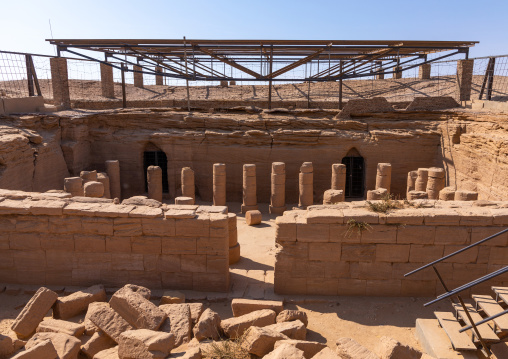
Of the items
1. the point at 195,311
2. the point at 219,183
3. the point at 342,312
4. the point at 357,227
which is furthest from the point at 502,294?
the point at 219,183

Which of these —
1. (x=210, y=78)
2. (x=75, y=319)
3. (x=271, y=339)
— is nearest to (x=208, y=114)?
(x=210, y=78)

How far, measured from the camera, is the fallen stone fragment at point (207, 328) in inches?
229

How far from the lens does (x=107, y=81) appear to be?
2273cm

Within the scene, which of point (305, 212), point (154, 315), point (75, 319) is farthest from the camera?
point (305, 212)

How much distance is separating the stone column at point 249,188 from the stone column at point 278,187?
2.19ft

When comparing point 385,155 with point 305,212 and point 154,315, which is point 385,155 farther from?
point 154,315

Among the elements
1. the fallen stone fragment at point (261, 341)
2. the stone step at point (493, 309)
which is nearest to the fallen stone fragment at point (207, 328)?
the fallen stone fragment at point (261, 341)

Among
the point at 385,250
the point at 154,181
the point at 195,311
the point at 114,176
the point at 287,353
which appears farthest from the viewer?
the point at 114,176

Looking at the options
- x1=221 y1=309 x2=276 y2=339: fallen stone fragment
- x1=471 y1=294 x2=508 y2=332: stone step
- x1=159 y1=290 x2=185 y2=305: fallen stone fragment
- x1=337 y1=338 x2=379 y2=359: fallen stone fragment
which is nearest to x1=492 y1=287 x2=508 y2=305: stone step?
x1=471 y1=294 x2=508 y2=332: stone step

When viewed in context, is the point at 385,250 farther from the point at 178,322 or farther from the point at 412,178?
the point at 412,178

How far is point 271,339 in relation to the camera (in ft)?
18.0

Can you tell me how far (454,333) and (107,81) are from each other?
21.9m

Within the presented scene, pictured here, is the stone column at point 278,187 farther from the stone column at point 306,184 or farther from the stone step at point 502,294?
the stone step at point 502,294

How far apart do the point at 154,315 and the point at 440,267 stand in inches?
204
